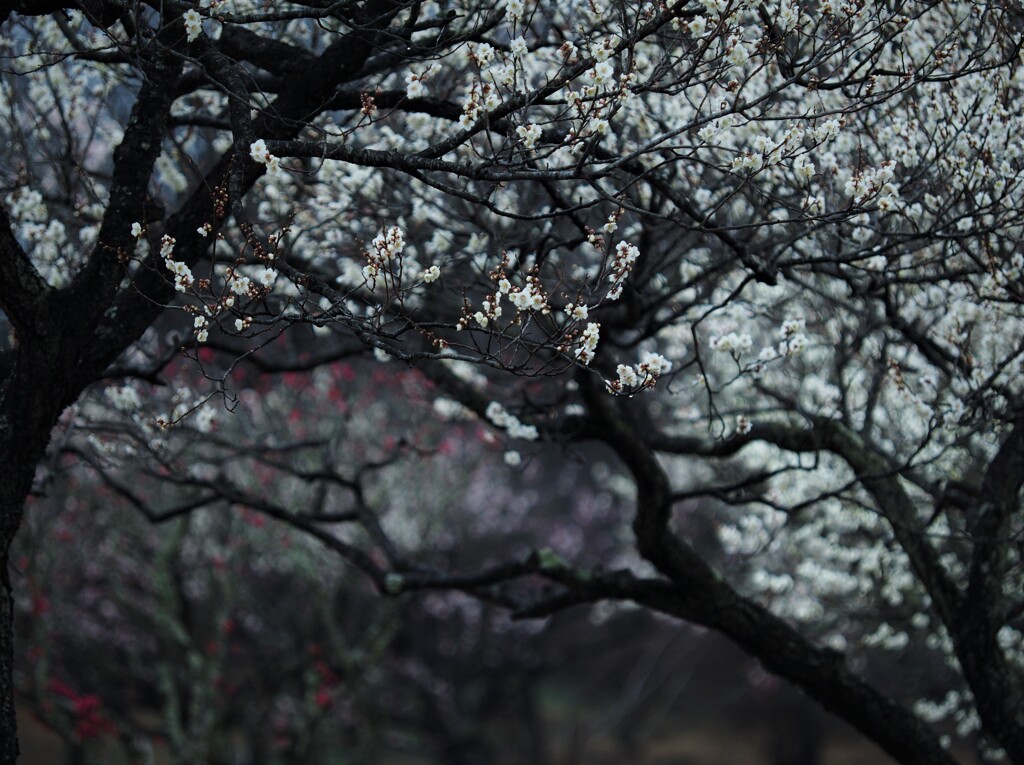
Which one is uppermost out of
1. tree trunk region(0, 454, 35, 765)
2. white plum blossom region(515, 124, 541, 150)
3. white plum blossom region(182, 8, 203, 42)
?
white plum blossom region(182, 8, 203, 42)

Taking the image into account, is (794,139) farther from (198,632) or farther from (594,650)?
(594,650)

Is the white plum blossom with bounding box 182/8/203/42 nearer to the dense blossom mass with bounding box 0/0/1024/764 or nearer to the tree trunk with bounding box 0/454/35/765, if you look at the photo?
the dense blossom mass with bounding box 0/0/1024/764

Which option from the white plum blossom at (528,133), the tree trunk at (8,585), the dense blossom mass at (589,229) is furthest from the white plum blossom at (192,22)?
the tree trunk at (8,585)

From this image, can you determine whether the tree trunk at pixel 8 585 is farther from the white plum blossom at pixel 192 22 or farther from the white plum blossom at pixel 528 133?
the white plum blossom at pixel 528 133

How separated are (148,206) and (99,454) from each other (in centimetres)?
268

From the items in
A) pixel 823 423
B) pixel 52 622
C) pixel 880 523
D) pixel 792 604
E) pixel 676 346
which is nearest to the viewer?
pixel 823 423

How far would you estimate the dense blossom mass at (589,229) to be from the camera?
14.6ft

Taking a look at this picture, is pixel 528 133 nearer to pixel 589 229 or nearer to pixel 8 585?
pixel 589 229

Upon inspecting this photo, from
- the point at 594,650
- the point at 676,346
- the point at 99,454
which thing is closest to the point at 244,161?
the point at 99,454

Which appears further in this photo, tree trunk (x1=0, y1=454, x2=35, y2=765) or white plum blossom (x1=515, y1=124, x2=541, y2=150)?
tree trunk (x1=0, y1=454, x2=35, y2=765)

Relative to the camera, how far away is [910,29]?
221 inches

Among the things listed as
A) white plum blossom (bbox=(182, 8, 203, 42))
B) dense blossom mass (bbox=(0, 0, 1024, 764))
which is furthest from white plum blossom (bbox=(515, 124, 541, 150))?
white plum blossom (bbox=(182, 8, 203, 42))

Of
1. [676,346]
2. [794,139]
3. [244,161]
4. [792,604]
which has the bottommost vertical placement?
[244,161]

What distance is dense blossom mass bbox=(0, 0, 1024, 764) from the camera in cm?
444
